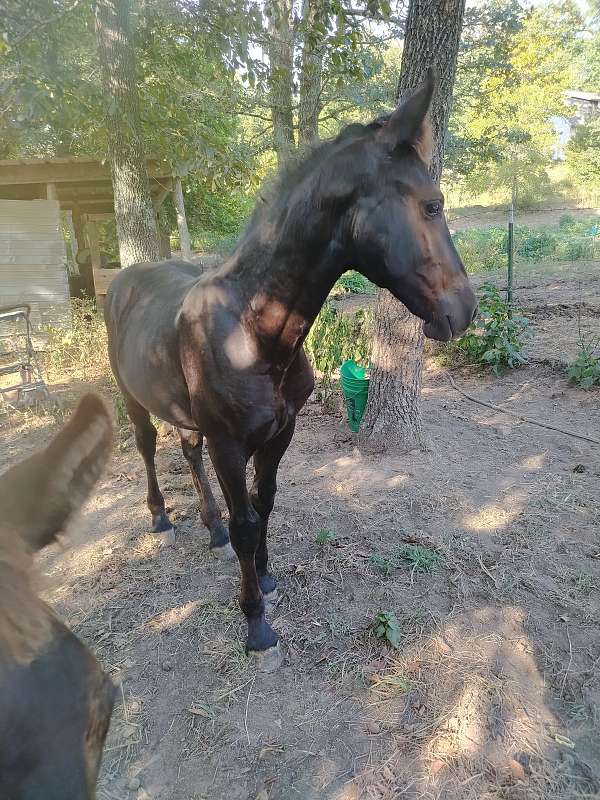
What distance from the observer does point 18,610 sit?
0.81 meters

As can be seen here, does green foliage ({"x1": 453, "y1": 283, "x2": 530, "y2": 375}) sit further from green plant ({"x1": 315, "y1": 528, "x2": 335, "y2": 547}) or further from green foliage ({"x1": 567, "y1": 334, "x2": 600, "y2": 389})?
green plant ({"x1": 315, "y1": 528, "x2": 335, "y2": 547})

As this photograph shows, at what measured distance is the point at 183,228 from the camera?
38.7 ft

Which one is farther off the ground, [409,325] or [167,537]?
[409,325]

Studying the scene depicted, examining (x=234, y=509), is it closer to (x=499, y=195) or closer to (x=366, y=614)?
(x=366, y=614)

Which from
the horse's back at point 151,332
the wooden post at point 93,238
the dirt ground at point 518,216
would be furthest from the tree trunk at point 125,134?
the dirt ground at point 518,216

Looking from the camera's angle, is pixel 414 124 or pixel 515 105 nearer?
pixel 414 124

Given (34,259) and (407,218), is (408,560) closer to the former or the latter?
(407,218)

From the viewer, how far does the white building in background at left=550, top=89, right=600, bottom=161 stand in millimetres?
31164

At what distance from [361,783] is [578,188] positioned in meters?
33.5

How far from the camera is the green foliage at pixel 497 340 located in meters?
6.31

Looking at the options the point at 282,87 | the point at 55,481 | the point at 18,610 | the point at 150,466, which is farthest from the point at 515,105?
the point at 18,610

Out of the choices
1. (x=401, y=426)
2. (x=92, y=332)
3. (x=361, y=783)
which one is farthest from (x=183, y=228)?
(x=361, y=783)

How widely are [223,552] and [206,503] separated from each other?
0.34 metres

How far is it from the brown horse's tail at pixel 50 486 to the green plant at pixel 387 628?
190cm
